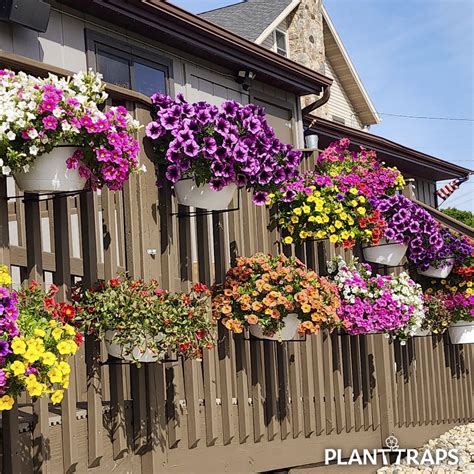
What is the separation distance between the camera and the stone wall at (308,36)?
56.4 feet

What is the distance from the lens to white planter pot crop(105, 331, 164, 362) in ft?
12.6

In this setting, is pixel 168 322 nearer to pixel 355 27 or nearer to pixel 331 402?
pixel 331 402

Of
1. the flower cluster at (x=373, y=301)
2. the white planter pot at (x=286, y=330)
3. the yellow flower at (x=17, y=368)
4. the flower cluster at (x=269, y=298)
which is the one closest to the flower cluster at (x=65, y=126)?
the yellow flower at (x=17, y=368)

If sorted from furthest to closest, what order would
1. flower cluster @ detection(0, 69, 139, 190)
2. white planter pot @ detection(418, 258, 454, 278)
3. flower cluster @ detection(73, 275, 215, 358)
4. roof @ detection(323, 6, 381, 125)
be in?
A: roof @ detection(323, 6, 381, 125)
white planter pot @ detection(418, 258, 454, 278)
flower cluster @ detection(73, 275, 215, 358)
flower cluster @ detection(0, 69, 139, 190)

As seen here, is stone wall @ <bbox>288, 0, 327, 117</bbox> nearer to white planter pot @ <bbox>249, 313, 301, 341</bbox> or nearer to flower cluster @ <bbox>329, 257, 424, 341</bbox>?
flower cluster @ <bbox>329, 257, 424, 341</bbox>

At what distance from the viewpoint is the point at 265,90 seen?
10.1 metres

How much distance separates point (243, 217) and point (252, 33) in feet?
37.0

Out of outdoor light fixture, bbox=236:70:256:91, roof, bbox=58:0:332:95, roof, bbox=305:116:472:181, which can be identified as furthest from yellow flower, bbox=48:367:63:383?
roof, bbox=305:116:472:181

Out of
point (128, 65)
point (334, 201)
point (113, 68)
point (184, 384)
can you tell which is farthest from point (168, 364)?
point (128, 65)

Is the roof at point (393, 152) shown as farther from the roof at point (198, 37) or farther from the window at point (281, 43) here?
the window at point (281, 43)

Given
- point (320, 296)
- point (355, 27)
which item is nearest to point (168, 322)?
point (320, 296)

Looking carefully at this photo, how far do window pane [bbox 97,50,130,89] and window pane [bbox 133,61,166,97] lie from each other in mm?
105

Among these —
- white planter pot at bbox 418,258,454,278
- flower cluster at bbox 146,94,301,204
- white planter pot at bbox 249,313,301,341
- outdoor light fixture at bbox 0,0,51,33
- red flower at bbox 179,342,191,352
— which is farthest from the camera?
white planter pot at bbox 418,258,454,278

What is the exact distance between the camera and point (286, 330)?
15.7 ft
